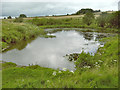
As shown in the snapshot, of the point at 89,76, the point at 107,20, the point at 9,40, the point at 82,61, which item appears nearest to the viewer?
the point at 89,76

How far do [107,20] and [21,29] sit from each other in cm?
3073

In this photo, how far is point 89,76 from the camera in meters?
6.80

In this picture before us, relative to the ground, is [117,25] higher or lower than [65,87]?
higher

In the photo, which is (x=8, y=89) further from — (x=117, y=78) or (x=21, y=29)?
(x=21, y=29)

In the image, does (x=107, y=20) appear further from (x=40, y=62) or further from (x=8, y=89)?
(x=8, y=89)

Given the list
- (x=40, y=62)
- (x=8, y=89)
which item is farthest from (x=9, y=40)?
(x=8, y=89)

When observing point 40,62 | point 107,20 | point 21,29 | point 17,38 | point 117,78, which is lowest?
point 40,62

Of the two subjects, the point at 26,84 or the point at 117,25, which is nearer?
the point at 26,84

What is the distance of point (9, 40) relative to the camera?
2286cm

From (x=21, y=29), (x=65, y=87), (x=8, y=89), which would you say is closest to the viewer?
(x=65, y=87)

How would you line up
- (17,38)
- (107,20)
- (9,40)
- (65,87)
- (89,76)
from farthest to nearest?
(107,20)
(17,38)
(9,40)
(89,76)
(65,87)

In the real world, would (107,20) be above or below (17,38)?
above

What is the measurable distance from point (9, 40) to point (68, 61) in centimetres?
1457

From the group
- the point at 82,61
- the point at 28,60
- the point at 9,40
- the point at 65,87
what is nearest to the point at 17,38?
the point at 9,40
